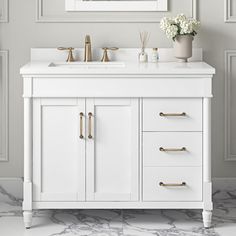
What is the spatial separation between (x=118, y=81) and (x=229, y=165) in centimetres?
100

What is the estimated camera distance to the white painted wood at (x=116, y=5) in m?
4.09

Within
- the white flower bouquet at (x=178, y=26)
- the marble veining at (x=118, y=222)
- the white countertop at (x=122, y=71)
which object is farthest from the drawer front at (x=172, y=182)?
the white flower bouquet at (x=178, y=26)

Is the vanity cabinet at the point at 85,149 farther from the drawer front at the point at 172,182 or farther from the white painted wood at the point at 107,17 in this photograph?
the white painted wood at the point at 107,17

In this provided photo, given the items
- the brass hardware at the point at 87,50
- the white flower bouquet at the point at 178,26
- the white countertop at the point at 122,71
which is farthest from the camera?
the brass hardware at the point at 87,50

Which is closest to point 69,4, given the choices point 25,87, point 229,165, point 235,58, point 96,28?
point 96,28

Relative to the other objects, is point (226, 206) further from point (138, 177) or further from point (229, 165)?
point (138, 177)

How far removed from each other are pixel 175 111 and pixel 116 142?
1.09 feet

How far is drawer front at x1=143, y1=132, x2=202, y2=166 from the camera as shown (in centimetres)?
363

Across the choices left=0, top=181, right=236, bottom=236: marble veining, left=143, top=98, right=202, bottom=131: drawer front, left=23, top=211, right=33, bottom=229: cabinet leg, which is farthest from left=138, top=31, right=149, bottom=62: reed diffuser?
left=23, top=211, right=33, bottom=229: cabinet leg

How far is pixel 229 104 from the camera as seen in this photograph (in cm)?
416

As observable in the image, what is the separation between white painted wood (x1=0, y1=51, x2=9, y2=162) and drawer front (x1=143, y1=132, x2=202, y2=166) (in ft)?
3.12

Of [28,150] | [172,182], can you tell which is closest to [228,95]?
[172,182]

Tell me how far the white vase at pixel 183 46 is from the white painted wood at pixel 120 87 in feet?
1.36

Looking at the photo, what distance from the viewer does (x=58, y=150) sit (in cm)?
364
